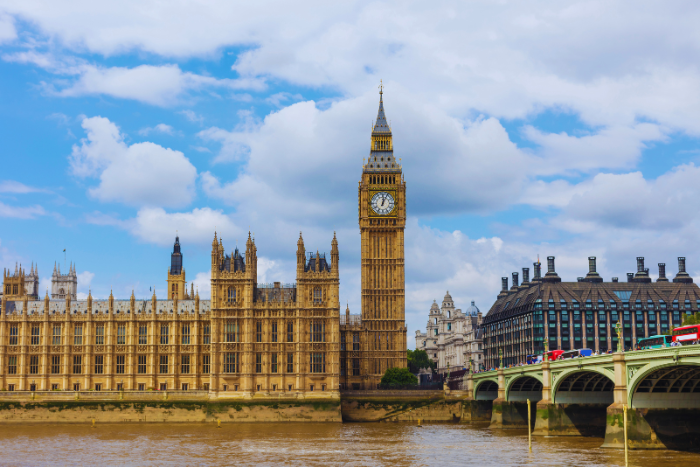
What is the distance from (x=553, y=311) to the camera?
18262cm

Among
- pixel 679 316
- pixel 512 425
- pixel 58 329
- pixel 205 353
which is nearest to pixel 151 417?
pixel 205 353

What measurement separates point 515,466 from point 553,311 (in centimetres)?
11633

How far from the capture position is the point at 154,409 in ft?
427

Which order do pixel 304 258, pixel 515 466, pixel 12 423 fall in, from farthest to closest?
pixel 304 258 → pixel 12 423 → pixel 515 466

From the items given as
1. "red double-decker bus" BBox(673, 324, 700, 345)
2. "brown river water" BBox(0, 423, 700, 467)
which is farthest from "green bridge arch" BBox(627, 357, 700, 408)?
"brown river water" BBox(0, 423, 700, 467)

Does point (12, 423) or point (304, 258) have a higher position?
point (304, 258)

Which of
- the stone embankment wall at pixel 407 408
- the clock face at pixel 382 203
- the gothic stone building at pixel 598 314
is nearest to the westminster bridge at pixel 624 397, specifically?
the stone embankment wall at pixel 407 408

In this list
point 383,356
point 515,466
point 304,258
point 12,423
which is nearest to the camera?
point 515,466

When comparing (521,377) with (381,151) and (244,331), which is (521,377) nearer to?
(244,331)

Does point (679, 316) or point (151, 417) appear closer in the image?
point (151, 417)

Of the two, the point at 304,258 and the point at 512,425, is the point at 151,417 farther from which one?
the point at 512,425

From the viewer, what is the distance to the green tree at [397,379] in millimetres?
142500

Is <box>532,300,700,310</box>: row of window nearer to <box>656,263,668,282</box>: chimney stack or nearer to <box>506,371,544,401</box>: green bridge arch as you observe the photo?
<box>656,263,668,282</box>: chimney stack

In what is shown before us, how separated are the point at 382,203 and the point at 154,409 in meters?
55.8
